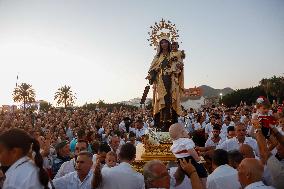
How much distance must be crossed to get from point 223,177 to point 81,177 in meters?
2.16

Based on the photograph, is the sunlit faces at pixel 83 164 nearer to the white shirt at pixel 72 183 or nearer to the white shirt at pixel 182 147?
the white shirt at pixel 72 183

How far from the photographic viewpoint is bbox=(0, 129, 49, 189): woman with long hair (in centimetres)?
324

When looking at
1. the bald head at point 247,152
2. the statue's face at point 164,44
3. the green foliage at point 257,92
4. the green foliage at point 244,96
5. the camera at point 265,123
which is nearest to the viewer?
the camera at point 265,123

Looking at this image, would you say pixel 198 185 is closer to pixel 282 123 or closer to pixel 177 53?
pixel 282 123

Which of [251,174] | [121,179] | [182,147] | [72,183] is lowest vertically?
[72,183]

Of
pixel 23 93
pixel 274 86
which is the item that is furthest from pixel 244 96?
pixel 23 93

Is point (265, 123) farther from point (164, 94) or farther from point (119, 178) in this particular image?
point (164, 94)

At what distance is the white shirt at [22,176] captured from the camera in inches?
126

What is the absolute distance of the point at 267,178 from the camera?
4.87 meters

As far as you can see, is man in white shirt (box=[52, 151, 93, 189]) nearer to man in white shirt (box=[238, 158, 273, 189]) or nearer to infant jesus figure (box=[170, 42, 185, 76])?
man in white shirt (box=[238, 158, 273, 189])

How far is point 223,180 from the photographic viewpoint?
5355mm

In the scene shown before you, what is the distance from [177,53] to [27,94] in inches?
2432

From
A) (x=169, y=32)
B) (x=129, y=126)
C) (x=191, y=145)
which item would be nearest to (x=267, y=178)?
(x=191, y=145)

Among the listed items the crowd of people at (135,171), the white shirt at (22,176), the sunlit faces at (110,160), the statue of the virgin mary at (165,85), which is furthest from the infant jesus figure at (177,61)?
the white shirt at (22,176)
